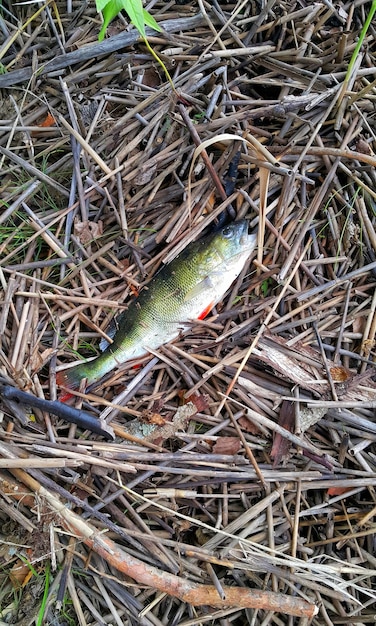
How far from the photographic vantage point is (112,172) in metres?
2.70

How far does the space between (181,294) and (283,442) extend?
924mm

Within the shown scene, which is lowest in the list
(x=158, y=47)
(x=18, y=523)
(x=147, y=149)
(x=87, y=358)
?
(x=18, y=523)

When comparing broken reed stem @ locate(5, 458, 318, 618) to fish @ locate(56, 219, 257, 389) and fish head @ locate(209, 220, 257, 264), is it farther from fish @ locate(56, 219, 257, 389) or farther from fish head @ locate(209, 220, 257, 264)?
fish head @ locate(209, 220, 257, 264)

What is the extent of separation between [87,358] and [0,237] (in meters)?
0.79

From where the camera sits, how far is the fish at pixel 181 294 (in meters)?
2.66

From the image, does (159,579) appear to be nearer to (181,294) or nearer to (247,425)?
(247,425)

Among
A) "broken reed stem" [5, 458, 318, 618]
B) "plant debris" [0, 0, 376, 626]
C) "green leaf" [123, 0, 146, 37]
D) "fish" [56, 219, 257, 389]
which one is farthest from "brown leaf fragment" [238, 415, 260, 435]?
"green leaf" [123, 0, 146, 37]

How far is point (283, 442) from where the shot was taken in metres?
2.61

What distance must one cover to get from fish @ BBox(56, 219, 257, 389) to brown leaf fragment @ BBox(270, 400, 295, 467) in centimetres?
68

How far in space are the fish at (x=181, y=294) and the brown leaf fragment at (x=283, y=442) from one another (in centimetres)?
68

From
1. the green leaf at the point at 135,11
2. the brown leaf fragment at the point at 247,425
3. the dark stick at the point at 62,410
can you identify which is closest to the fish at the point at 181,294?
the dark stick at the point at 62,410

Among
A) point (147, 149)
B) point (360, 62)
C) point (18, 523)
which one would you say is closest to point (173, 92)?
point (147, 149)

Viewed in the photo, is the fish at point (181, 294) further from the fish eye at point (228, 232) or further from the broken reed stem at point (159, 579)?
the broken reed stem at point (159, 579)

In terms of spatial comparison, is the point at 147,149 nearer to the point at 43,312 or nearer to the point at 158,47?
the point at 158,47
